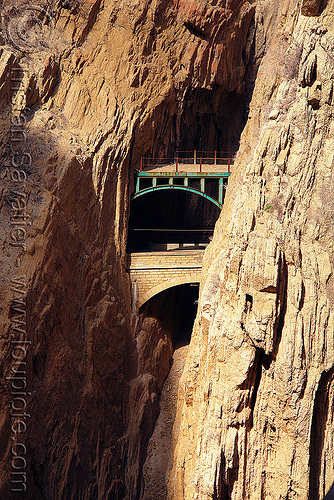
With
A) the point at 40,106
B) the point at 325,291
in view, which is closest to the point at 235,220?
the point at 325,291

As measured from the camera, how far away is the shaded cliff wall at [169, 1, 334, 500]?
2081 cm

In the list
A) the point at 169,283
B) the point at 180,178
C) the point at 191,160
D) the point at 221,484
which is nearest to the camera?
the point at 221,484

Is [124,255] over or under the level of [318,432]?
over

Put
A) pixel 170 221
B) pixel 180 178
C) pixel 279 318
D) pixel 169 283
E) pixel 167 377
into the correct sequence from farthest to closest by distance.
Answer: pixel 170 221 < pixel 167 377 < pixel 180 178 < pixel 169 283 < pixel 279 318

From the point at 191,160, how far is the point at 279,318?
13.5 meters

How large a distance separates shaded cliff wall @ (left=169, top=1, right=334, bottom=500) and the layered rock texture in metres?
0.07

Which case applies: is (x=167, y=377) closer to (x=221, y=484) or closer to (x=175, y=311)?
(x=175, y=311)

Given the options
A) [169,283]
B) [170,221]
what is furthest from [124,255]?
[170,221]

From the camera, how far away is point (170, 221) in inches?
1332

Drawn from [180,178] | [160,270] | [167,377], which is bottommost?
[167,377]

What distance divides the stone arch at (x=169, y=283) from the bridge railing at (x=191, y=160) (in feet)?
16.9

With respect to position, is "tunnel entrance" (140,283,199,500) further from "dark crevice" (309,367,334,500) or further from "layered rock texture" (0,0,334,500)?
"dark crevice" (309,367,334,500)

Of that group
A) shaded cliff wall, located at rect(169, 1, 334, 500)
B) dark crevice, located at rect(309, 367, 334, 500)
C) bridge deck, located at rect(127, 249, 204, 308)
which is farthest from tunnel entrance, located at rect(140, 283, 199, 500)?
dark crevice, located at rect(309, 367, 334, 500)

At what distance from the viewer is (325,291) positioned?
21.2m
